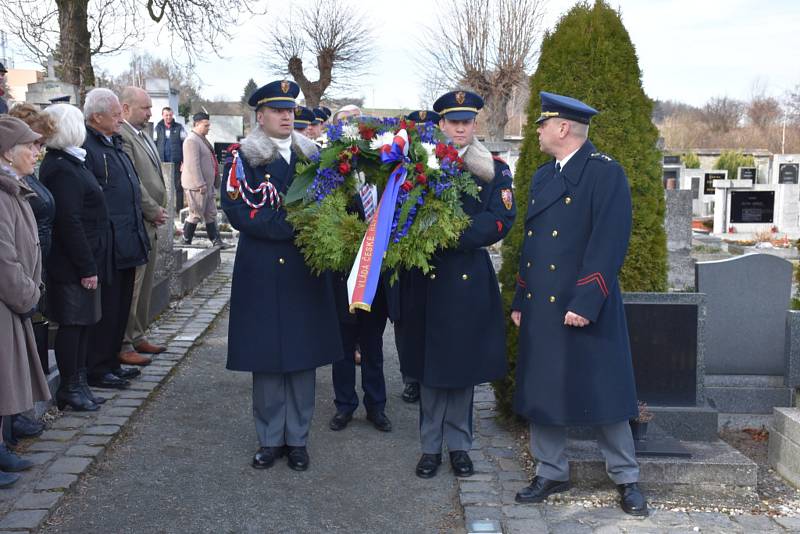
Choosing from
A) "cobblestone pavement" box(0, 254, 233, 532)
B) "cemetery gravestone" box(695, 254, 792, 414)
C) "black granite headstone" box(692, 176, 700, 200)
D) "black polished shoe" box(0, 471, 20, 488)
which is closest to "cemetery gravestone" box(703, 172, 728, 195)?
"black granite headstone" box(692, 176, 700, 200)

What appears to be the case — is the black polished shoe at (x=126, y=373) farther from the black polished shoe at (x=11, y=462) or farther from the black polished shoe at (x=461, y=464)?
the black polished shoe at (x=461, y=464)

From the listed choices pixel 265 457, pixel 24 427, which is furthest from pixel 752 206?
pixel 24 427

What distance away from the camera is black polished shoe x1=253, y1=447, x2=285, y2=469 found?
476 cm

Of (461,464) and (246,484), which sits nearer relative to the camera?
(246,484)

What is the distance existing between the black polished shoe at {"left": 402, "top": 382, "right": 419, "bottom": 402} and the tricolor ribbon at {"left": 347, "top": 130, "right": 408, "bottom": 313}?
2.03 m

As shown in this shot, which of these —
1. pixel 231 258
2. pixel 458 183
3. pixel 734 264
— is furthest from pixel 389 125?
pixel 231 258

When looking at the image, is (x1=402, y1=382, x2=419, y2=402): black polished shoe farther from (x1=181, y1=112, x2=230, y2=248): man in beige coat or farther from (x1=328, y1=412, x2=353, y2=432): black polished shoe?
(x1=181, y1=112, x2=230, y2=248): man in beige coat

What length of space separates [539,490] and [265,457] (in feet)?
4.85

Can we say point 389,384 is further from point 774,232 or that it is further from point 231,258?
point 774,232

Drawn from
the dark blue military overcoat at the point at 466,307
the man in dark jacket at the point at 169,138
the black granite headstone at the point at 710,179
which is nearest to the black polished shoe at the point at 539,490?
the dark blue military overcoat at the point at 466,307

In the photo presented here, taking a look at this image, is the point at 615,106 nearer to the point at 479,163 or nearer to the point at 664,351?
the point at 479,163

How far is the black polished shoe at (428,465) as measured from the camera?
470 centimetres

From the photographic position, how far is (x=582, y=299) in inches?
158

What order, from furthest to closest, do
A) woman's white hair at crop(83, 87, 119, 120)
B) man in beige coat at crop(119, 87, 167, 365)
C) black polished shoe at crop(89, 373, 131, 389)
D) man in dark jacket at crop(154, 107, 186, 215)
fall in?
man in dark jacket at crop(154, 107, 186, 215) → man in beige coat at crop(119, 87, 167, 365) → black polished shoe at crop(89, 373, 131, 389) → woman's white hair at crop(83, 87, 119, 120)
